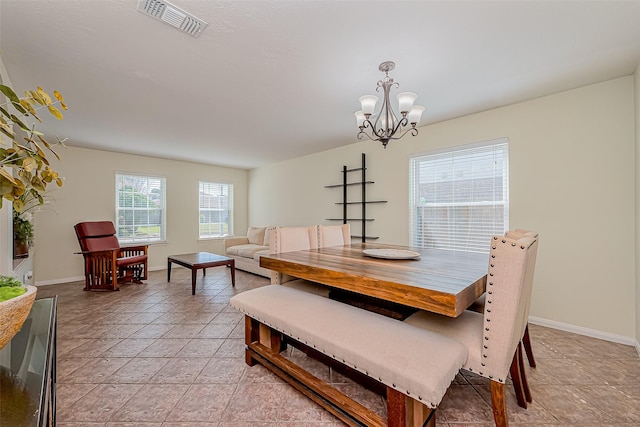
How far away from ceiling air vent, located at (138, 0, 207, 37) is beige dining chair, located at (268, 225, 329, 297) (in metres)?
1.63

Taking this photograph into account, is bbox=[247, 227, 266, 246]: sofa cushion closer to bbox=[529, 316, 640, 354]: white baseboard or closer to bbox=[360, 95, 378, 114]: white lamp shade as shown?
bbox=[360, 95, 378, 114]: white lamp shade

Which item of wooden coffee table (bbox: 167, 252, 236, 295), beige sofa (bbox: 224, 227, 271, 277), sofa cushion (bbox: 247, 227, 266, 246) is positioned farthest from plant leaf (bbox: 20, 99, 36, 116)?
sofa cushion (bbox: 247, 227, 266, 246)

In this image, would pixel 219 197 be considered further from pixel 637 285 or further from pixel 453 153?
pixel 637 285

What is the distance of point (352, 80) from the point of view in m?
2.52

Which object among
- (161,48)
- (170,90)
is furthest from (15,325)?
(170,90)

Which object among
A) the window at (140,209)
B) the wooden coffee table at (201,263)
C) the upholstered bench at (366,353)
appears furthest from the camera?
the window at (140,209)

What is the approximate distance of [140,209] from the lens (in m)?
5.55

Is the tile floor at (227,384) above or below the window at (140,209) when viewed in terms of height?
below

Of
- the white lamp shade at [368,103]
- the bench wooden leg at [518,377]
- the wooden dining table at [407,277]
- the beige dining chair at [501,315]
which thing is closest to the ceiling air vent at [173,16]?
the white lamp shade at [368,103]

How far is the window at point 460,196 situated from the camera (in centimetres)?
316

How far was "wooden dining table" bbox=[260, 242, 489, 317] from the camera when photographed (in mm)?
1289

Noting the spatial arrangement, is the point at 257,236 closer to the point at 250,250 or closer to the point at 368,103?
the point at 250,250

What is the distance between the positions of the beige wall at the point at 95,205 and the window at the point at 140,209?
14 cm

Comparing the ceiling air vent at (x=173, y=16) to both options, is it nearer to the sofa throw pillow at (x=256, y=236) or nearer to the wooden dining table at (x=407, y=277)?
the wooden dining table at (x=407, y=277)
